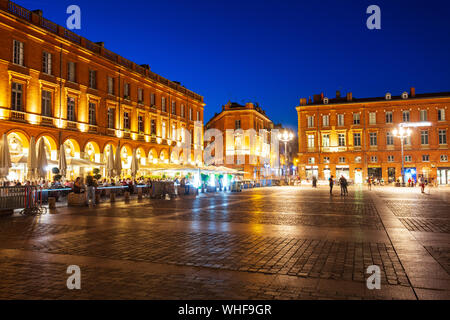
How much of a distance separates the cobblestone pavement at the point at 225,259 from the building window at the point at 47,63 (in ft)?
66.5

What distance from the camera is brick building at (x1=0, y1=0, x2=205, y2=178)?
25.2 metres

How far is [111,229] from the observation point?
1006cm

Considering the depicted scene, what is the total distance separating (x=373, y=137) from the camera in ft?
193

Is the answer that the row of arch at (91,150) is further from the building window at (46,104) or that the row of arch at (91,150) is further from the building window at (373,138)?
the building window at (373,138)

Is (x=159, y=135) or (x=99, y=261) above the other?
(x=159, y=135)

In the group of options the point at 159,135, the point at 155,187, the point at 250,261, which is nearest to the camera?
the point at 250,261

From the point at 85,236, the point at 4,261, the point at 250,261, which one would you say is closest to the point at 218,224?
the point at 85,236

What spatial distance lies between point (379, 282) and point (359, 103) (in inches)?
2318

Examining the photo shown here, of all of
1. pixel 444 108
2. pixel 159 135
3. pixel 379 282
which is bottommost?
pixel 379 282

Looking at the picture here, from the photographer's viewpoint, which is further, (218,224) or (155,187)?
(155,187)

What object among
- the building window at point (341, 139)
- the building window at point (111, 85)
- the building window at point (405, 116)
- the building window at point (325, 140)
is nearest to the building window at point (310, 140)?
the building window at point (325, 140)

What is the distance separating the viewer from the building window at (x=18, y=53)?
25.6 meters

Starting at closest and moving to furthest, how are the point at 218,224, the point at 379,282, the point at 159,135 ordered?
the point at 379,282 → the point at 218,224 → the point at 159,135

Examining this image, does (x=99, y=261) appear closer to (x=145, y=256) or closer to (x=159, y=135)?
(x=145, y=256)
